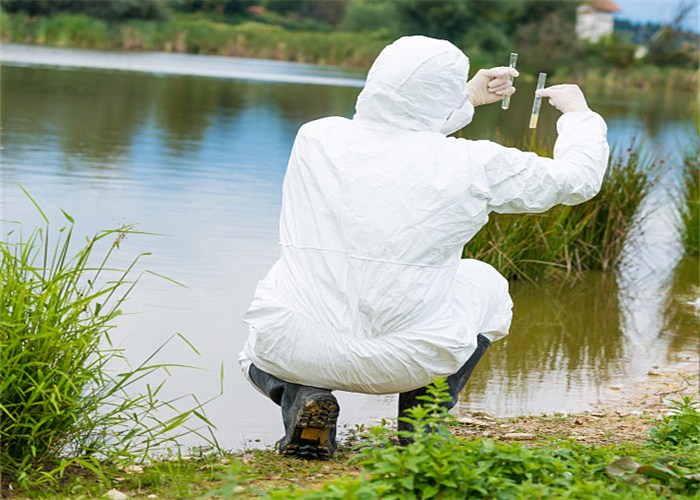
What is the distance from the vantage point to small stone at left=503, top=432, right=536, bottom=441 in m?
2.95

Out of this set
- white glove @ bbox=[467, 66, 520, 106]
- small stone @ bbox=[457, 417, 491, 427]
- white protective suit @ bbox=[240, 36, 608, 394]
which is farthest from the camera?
small stone @ bbox=[457, 417, 491, 427]

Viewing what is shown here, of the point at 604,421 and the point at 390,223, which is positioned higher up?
the point at 390,223

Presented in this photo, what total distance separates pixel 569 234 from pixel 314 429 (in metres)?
3.28

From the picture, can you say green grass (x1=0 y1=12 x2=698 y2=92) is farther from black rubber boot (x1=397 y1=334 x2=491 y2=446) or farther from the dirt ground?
black rubber boot (x1=397 y1=334 x2=491 y2=446)

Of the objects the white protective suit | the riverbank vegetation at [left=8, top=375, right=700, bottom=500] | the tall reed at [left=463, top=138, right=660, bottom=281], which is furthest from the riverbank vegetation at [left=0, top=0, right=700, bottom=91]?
the riverbank vegetation at [left=8, top=375, right=700, bottom=500]

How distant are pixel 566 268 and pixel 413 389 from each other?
3297 millimetres

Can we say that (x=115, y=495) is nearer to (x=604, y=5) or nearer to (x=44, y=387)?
(x=44, y=387)

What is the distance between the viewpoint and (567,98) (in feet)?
9.04

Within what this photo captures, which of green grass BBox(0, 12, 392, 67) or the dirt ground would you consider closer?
the dirt ground

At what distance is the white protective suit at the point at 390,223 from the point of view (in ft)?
8.01

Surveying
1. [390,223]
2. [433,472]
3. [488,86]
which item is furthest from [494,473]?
[488,86]

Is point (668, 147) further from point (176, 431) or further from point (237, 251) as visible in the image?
point (176, 431)

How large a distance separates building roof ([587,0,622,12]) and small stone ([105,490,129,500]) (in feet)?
122

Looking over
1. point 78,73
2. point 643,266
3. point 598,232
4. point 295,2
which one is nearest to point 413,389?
point 598,232
